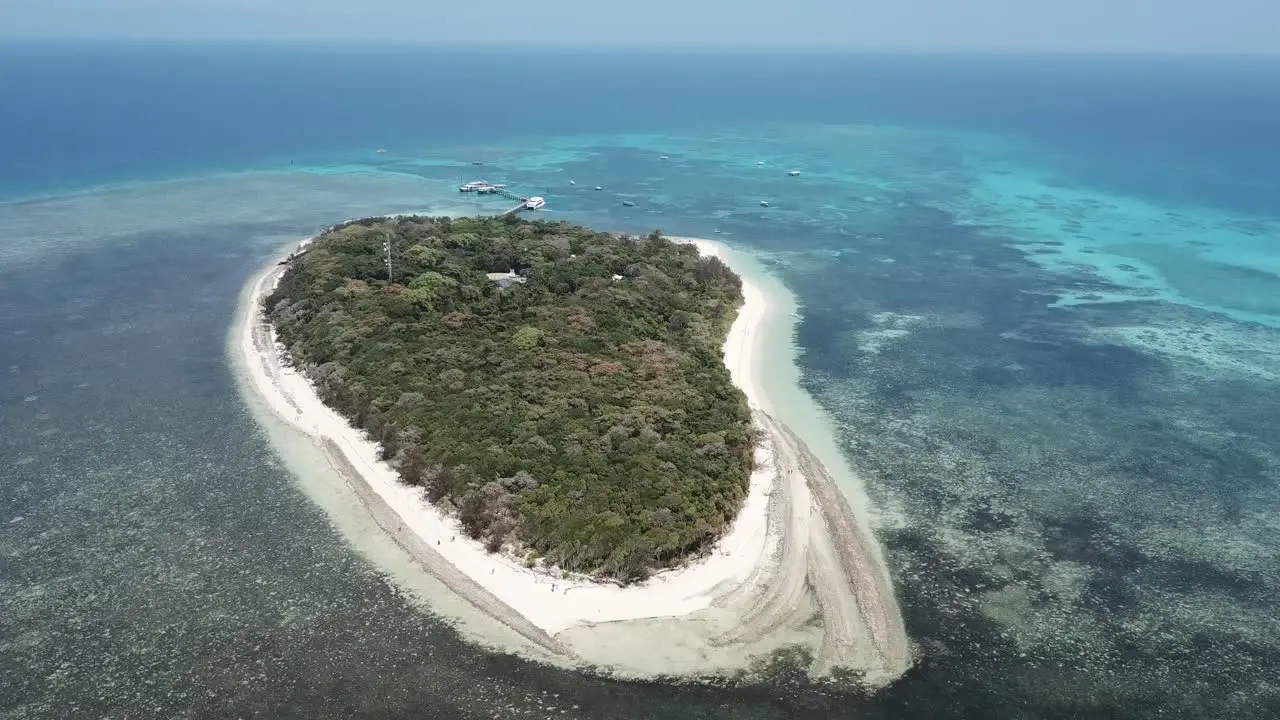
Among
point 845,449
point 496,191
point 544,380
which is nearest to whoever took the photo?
point 845,449

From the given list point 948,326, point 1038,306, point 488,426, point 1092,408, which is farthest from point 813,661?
point 1038,306

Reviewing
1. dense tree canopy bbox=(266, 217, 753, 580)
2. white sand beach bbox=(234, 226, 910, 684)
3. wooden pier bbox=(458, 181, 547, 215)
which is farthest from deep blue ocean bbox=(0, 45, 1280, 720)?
dense tree canopy bbox=(266, 217, 753, 580)

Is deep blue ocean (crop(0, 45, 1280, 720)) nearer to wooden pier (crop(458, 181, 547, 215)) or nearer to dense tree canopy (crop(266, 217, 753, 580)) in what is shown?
wooden pier (crop(458, 181, 547, 215))

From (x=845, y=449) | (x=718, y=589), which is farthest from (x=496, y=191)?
(x=718, y=589)

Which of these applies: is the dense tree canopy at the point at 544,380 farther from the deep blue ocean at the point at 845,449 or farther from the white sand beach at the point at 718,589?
the deep blue ocean at the point at 845,449

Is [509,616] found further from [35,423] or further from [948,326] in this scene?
[948,326]

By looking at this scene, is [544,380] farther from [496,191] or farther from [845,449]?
[496,191]
